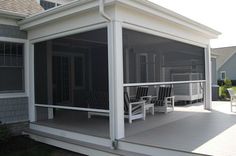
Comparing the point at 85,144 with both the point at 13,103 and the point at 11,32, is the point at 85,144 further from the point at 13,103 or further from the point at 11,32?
the point at 11,32

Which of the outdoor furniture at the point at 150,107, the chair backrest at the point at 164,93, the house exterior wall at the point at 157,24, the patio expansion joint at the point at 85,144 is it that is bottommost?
the patio expansion joint at the point at 85,144

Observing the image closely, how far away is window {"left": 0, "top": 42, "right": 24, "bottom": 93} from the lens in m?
7.50

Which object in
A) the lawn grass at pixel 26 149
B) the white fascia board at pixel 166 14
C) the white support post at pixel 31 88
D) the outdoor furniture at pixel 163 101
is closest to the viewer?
the white fascia board at pixel 166 14

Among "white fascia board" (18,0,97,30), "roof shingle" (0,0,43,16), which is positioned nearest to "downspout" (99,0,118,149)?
"white fascia board" (18,0,97,30)

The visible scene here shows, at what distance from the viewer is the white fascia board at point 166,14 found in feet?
17.5

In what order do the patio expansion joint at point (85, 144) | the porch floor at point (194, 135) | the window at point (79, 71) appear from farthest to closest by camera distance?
the window at point (79, 71), the patio expansion joint at point (85, 144), the porch floor at point (194, 135)

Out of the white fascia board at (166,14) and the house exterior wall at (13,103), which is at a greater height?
the white fascia board at (166,14)

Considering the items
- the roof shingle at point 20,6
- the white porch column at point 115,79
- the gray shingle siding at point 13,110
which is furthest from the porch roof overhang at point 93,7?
the gray shingle siding at point 13,110

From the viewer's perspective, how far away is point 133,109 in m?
7.53

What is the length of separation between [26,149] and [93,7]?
4.04 m

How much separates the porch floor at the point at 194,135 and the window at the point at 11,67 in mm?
4418

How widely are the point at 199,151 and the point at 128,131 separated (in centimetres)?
208

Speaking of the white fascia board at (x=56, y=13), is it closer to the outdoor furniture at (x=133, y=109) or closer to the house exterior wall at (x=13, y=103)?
the house exterior wall at (x=13, y=103)

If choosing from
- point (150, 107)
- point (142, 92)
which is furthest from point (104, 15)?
point (142, 92)
